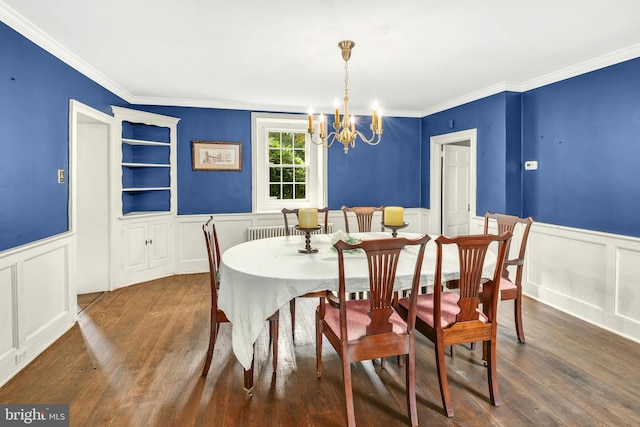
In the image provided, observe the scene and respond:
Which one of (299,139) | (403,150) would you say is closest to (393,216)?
(299,139)

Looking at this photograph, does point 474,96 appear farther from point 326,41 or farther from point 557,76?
point 326,41

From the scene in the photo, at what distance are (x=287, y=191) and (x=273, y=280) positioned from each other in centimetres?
356

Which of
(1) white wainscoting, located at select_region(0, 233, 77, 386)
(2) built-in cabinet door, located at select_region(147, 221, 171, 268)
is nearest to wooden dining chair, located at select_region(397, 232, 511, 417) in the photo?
(1) white wainscoting, located at select_region(0, 233, 77, 386)

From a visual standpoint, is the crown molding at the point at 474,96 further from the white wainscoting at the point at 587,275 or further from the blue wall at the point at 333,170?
the white wainscoting at the point at 587,275

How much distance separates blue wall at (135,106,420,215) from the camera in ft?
16.2

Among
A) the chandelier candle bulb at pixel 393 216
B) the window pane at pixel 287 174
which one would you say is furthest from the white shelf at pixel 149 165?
the chandelier candle bulb at pixel 393 216

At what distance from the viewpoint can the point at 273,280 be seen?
1.93m

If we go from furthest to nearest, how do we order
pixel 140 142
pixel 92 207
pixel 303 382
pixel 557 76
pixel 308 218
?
pixel 140 142
pixel 92 207
pixel 557 76
pixel 308 218
pixel 303 382

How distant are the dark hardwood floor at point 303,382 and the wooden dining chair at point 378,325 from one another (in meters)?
0.29

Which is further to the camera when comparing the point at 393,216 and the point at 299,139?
the point at 299,139

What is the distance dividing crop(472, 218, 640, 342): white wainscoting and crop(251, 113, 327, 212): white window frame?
281 cm

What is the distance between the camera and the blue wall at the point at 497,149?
410 centimetres

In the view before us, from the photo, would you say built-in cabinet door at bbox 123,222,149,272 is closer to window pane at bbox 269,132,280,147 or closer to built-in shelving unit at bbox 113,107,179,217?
built-in shelving unit at bbox 113,107,179,217

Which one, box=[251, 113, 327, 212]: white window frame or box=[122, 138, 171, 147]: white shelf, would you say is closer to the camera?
box=[122, 138, 171, 147]: white shelf
